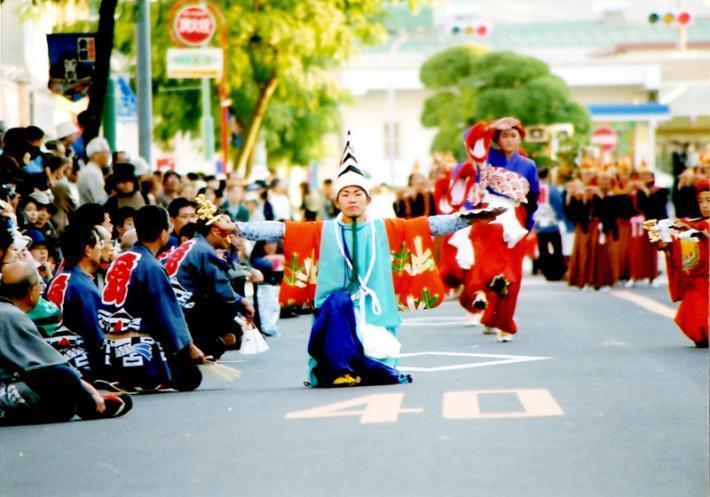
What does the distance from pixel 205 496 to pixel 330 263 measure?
4848 millimetres

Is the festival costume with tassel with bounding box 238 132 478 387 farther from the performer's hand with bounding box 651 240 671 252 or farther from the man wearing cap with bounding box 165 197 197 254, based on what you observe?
the man wearing cap with bounding box 165 197 197 254

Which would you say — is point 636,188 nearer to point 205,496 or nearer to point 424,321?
point 424,321

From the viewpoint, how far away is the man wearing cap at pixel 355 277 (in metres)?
12.6

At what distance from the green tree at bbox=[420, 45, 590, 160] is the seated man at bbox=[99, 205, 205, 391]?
48.6 metres

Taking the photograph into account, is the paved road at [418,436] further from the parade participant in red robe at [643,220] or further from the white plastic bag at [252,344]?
the parade participant in red robe at [643,220]

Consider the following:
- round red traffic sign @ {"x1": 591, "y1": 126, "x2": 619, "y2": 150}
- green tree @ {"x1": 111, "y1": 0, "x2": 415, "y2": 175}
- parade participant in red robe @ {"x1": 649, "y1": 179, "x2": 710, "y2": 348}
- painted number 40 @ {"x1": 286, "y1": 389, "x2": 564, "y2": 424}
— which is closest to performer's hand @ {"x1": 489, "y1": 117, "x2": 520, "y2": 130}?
parade participant in red robe @ {"x1": 649, "y1": 179, "x2": 710, "y2": 348}

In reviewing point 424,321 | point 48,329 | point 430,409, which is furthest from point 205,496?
point 424,321

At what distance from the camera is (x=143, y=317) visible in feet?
40.8

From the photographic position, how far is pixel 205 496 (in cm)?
819

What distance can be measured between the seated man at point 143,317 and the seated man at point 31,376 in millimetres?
1136

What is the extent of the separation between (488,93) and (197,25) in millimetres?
35488

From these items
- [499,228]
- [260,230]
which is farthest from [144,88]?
[260,230]

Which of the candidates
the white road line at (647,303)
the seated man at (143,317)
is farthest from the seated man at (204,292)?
the white road line at (647,303)

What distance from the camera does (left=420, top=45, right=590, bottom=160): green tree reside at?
61312 millimetres
